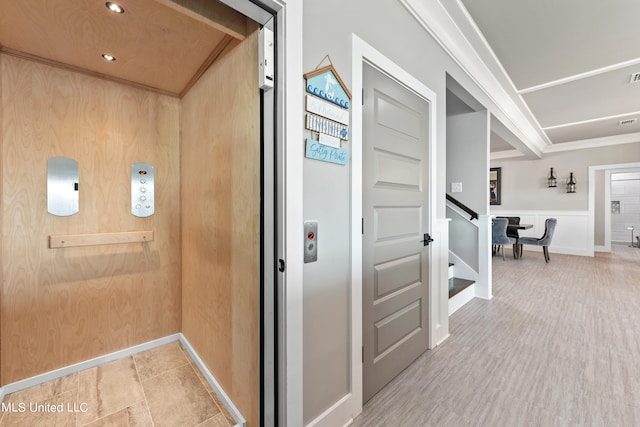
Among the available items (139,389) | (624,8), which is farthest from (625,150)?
(139,389)

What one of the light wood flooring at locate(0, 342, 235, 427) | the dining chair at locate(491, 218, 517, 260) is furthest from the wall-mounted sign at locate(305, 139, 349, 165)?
the dining chair at locate(491, 218, 517, 260)

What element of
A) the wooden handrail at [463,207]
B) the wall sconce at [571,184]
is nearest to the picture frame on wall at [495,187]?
the wall sconce at [571,184]

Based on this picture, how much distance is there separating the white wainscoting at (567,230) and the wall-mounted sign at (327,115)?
780 cm

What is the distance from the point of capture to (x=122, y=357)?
2.20 meters

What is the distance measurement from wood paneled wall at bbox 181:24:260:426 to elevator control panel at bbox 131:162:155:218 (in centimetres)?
35

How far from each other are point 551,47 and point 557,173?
559cm

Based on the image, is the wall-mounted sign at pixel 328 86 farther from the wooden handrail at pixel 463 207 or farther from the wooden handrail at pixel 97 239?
the wooden handrail at pixel 463 207

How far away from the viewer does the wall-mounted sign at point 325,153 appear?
4.23ft

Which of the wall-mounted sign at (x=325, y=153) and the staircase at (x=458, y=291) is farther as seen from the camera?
the staircase at (x=458, y=291)

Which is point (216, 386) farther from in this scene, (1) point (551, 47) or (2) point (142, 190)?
(1) point (551, 47)

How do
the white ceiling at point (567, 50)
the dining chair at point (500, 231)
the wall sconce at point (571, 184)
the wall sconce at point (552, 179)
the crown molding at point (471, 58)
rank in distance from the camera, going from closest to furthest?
the crown molding at point (471, 58)
the white ceiling at point (567, 50)
the dining chair at point (500, 231)
the wall sconce at point (571, 184)
the wall sconce at point (552, 179)

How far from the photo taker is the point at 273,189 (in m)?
1.23

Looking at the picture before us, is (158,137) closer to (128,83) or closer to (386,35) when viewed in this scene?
(128,83)

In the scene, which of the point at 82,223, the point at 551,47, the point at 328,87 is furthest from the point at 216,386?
the point at 551,47
